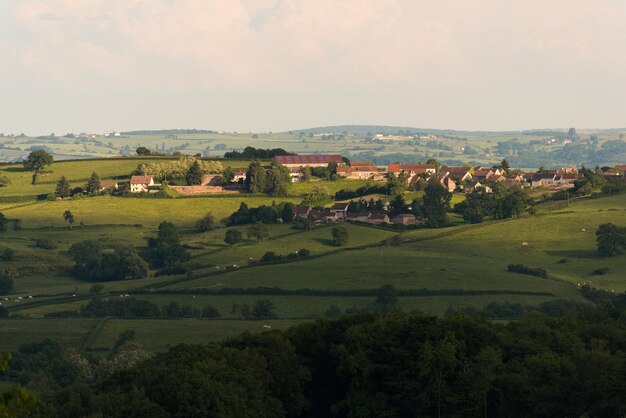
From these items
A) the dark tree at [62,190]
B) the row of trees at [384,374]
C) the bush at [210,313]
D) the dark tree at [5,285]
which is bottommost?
the dark tree at [5,285]

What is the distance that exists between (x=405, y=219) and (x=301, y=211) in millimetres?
14571

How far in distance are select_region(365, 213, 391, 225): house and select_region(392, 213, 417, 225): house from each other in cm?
117

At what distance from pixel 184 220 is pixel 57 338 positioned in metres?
67.2

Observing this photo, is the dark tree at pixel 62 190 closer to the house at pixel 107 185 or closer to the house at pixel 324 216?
the house at pixel 107 185

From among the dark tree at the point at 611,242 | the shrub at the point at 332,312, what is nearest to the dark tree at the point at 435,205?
the dark tree at the point at 611,242

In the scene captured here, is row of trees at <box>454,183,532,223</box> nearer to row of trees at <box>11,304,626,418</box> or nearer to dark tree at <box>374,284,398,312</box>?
dark tree at <box>374,284,398,312</box>

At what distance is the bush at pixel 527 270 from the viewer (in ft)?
415

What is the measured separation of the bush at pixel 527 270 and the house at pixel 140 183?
76.0m

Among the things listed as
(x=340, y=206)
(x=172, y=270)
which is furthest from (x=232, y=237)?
(x=340, y=206)

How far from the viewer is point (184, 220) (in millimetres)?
168250

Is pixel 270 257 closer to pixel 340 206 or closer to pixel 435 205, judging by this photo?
pixel 435 205

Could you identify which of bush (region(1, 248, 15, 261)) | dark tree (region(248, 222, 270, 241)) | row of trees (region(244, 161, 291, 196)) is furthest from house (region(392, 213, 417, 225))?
bush (region(1, 248, 15, 261))

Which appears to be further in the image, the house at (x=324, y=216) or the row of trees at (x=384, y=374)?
the house at (x=324, y=216)

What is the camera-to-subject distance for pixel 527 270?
12794 centimetres
